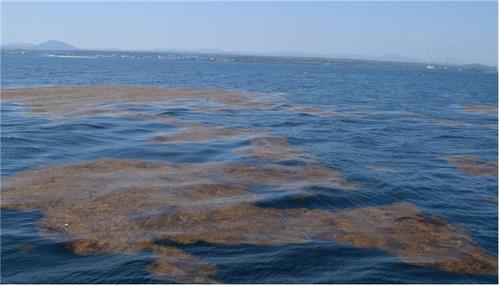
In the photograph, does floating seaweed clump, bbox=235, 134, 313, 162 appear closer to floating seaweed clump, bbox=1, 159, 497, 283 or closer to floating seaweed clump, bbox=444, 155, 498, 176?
floating seaweed clump, bbox=1, 159, 497, 283

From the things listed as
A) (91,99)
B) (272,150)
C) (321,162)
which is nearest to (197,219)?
(321,162)

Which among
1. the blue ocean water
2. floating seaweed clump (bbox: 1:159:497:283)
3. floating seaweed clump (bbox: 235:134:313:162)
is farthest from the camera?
floating seaweed clump (bbox: 235:134:313:162)

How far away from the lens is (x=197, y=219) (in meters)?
13.3

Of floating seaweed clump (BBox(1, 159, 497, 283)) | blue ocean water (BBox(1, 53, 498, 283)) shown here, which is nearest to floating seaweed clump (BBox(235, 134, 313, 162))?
blue ocean water (BBox(1, 53, 498, 283))

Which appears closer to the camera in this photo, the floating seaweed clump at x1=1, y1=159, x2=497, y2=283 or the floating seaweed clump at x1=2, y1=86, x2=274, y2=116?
the floating seaweed clump at x1=1, y1=159, x2=497, y2=283

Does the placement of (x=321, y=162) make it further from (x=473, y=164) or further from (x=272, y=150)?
(x=473, y=164)

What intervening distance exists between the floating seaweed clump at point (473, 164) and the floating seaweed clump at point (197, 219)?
685cm

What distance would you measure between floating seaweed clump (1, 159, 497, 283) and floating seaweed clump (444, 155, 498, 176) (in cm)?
685

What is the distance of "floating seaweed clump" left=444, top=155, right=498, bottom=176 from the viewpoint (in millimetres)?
20797

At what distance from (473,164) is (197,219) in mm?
14552

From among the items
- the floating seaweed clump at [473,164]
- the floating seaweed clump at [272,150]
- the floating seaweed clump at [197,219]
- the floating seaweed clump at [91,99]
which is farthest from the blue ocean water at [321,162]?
the floating seaweed clump at [91,99]

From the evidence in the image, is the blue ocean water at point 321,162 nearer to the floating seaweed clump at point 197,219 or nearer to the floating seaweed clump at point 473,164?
the floating seaweed clump at point 197,219

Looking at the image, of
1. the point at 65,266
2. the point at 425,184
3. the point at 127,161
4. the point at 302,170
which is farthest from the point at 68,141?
the point at 425,184

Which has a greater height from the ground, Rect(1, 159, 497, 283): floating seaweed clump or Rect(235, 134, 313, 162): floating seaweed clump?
Rect(235, 134, 313, 162): floating seaweed clump
